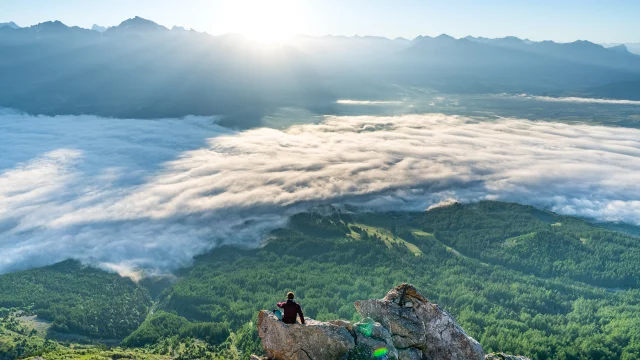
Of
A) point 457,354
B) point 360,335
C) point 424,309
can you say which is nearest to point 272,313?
point 360,335

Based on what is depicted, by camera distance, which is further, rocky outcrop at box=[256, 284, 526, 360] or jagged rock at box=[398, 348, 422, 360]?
jagged rock at box=[398, 348, 422, 360]

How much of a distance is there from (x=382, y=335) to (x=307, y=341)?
8301 mm

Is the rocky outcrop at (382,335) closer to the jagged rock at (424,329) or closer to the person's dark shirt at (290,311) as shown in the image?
the jagged rock at (424,329)

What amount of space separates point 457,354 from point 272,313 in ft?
71.2

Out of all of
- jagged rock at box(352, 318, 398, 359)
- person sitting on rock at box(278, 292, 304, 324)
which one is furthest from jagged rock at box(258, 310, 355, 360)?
jagged rock at box(352, 318, 398, 359)

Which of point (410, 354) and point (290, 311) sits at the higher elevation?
point (290, 311)

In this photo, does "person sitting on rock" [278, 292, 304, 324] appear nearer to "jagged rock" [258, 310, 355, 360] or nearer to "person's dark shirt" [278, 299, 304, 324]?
"person's dark shirt" [278, 299, 304, 324]

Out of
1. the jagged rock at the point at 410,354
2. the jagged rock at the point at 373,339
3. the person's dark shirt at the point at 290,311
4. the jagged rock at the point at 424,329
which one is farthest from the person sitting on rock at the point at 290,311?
the jagged rock at the point at 410,354

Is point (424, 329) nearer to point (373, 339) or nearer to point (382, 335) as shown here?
point (382, 335)

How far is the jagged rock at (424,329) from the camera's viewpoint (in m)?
47.2

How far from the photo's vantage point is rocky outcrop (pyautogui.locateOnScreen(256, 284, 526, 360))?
4216cm

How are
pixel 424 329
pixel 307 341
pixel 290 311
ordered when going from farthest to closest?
pixel 424 329 → pixel 290 311 → pixel 307 341

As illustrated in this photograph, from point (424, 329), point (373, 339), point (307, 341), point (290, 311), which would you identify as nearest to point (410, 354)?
point (424, 329)

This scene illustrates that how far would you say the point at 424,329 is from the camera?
158 ft
